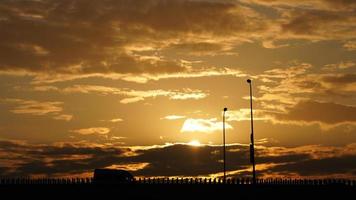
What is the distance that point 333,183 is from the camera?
294ft

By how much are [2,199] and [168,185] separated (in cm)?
2258

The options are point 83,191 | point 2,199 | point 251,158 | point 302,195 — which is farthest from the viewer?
point 2,199

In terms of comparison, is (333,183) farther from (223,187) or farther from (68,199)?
(68,199)

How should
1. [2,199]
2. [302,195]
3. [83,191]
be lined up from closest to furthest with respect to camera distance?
[302,195], [83,191], [2,199]

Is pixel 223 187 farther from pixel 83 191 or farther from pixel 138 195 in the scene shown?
pixel 83 191

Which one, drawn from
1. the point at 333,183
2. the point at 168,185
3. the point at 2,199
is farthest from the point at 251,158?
the point at 2,199

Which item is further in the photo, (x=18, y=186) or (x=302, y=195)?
(x=18, y=186)

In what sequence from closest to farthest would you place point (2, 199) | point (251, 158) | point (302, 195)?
1. point (251, 158)
2. point (302, 195)
3. point (2, 199)

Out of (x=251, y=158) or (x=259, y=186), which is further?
(x=259, y=186)

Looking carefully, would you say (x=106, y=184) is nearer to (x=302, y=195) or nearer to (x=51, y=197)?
(x=51, y=197)

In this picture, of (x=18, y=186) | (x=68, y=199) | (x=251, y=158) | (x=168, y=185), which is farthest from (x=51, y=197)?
(x=251, y=158)

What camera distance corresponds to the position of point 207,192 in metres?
80.1

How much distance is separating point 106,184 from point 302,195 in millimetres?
22729

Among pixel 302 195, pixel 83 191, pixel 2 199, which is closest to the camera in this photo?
pixel 302 195
